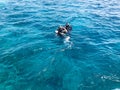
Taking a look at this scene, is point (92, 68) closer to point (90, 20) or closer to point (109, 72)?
point (109, 72)

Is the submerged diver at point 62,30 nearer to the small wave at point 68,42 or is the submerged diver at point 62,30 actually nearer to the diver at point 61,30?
the diver at point 61,30

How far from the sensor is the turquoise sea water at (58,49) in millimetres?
18891

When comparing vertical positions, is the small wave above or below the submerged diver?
below

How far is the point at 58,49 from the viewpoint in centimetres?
2348

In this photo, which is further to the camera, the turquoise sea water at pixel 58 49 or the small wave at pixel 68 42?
the small wave at pixel 68 42

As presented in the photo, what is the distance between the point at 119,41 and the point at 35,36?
9829 mm

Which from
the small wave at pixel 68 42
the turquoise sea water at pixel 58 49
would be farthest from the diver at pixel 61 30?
the small wave at pixel 68 42

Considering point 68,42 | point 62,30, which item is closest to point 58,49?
point 68,42

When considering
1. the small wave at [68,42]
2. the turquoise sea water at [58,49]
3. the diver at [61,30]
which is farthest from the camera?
the diver at [61,30]

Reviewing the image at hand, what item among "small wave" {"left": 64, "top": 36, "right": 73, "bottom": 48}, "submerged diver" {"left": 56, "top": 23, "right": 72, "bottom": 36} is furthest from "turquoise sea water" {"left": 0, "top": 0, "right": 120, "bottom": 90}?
"submerged diver" {"left": 56, "top": 23, "right": 72, "bottom": 36}

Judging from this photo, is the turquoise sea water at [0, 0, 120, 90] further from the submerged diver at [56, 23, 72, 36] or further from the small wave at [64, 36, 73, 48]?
the submerged diver at [56, 23, 72, 36]

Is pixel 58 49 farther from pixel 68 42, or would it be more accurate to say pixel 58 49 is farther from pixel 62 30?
pixel 62 30

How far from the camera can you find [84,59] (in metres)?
22.1

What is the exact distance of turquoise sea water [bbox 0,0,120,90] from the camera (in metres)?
18.9
